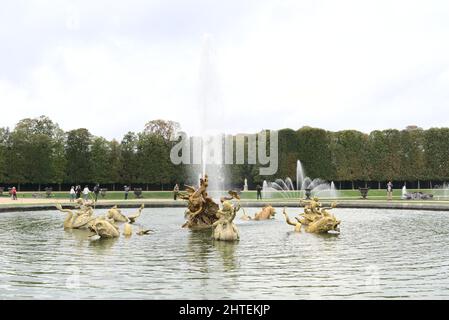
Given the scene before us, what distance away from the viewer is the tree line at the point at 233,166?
2653 inches

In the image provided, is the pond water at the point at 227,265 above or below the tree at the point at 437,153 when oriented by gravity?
below

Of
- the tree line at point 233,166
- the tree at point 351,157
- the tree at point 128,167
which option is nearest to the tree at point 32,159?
the tree line at point 233,166

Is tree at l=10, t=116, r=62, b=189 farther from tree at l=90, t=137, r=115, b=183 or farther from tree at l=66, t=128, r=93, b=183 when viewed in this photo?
tree at l=90, t=137, r=115, b=183

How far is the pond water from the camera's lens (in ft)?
33.8

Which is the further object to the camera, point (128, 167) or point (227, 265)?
point (128, 167)

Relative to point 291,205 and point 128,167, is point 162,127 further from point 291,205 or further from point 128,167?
point 291,205

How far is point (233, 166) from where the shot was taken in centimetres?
7212

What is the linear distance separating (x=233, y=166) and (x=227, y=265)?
59.1 m

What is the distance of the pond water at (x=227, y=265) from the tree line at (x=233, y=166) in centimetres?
4775

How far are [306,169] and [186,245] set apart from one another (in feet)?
174

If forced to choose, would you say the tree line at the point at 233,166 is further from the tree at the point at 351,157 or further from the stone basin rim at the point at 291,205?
the stone basin rim at the point at 291,205

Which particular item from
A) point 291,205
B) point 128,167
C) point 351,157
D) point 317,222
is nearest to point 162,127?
point 128,167
